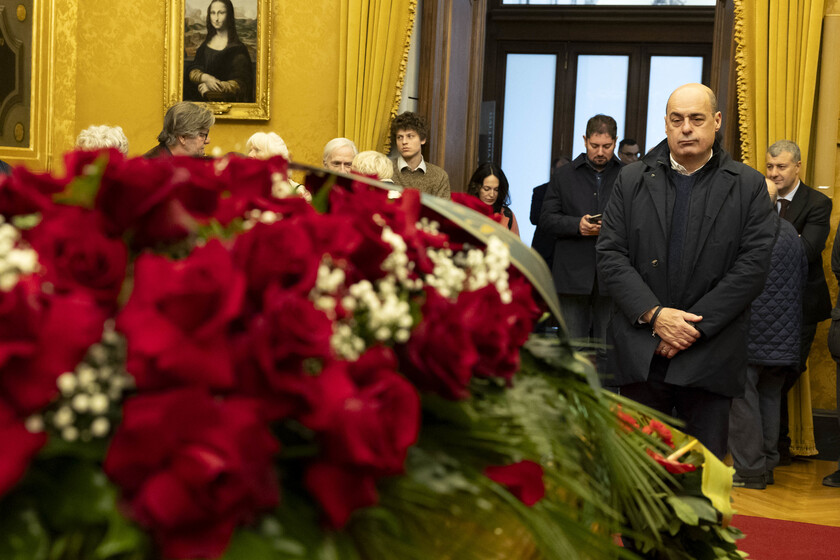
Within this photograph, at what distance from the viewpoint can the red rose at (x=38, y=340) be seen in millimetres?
548

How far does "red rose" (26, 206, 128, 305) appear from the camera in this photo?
627mm

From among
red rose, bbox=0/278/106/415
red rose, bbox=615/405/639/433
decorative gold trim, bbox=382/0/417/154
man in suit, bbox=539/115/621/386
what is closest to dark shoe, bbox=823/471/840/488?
man in suit, bbox=539/115/621/386

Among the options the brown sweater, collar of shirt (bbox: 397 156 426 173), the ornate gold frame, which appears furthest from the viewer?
the ornate gold frame

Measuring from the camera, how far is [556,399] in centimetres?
81

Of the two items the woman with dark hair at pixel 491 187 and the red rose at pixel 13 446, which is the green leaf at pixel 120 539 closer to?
the red rose at pixel 13 446

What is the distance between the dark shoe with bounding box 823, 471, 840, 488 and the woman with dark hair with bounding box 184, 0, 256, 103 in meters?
5.43

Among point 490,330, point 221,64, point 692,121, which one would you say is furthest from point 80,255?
point 221,64

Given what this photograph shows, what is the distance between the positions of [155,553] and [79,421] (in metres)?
0.09

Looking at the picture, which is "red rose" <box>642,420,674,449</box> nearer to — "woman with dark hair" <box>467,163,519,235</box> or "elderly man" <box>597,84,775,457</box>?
"elderly man" <box>597,84,775,457</box>

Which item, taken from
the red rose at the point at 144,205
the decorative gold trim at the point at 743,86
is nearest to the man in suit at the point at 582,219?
the decorative gold trim at the point at 743,86

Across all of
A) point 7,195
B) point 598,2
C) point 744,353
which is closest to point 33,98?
point 744,353

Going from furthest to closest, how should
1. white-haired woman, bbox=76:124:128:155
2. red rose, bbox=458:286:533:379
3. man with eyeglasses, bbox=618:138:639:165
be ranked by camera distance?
man with eyeglasses, bbox=618:138:639:165, white-haired woman, bbox=76:124:128:155, red rose, bbox=458:286:533:379

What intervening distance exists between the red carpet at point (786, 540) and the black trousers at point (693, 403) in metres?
0.50

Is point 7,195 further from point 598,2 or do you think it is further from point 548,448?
point 598,2
